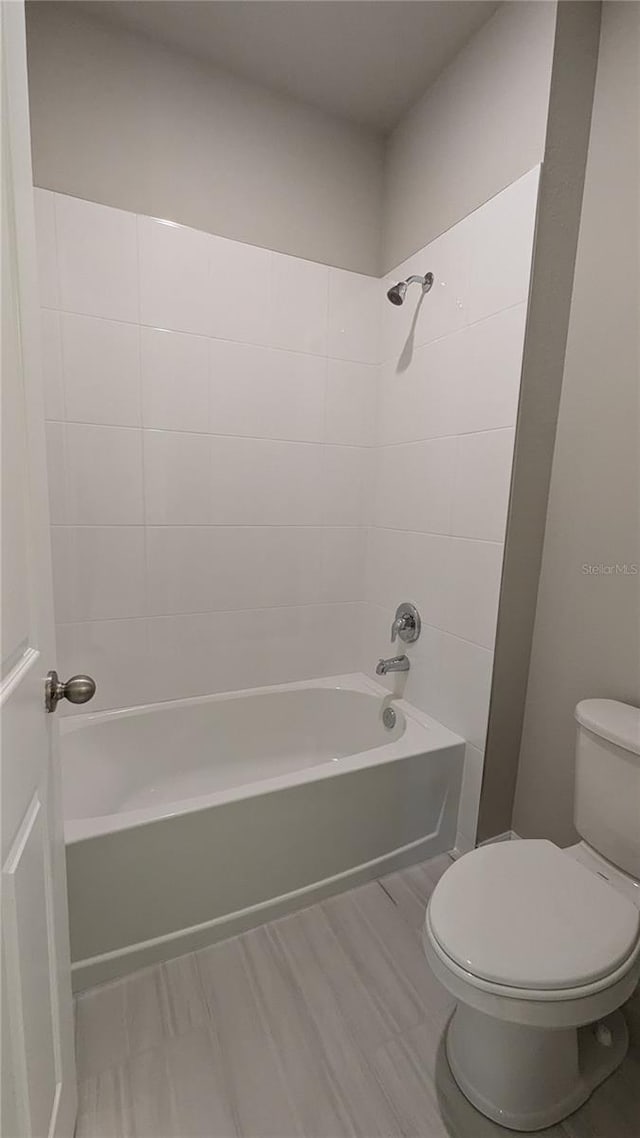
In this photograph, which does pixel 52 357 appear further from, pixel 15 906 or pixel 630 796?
pixel 630 796

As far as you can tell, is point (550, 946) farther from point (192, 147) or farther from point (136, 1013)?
point (192, 147)

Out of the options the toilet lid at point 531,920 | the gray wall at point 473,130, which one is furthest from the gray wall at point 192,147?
the toilet lid at point 531,920

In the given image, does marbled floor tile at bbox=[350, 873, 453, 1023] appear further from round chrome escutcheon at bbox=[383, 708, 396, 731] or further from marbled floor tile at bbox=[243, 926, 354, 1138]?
round chrome escutcheon at bbox=[383, 708, 396, 731]

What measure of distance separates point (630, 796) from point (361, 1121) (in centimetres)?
86

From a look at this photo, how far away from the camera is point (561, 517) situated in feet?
4.74

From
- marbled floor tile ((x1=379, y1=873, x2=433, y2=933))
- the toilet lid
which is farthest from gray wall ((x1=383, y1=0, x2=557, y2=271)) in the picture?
marbled floor tile ((x1=379, y1=873, x2=433, y2=933))

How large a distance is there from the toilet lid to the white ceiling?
7.48 feet

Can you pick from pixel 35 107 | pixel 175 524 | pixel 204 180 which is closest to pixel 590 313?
pixel 204 180

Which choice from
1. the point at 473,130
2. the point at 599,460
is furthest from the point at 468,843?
the point at 473,130

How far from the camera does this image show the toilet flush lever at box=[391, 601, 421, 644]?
6.10 ft

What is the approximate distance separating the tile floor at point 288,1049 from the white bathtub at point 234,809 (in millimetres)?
100

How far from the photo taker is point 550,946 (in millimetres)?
886

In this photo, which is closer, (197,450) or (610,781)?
(610,781)

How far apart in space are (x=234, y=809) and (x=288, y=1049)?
1.67 ft
